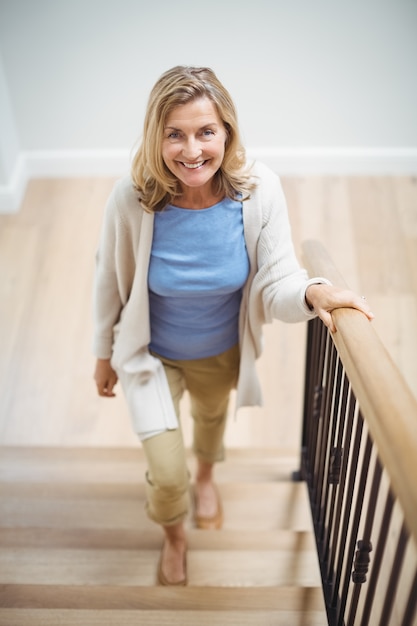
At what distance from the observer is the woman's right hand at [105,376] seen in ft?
6.77

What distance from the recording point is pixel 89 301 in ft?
11.4

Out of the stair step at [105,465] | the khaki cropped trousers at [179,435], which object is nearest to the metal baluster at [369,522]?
the khaki cropped trousers at [179,435]

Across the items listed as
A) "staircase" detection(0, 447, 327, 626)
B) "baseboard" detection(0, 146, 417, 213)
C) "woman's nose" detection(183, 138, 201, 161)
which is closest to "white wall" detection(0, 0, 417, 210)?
"baseboard" detection(0, 146, 417, 213)

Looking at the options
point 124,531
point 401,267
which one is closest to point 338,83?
point 401,267

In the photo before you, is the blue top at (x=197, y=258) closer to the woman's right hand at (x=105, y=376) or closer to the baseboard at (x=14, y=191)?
the woman's right hand at (x=105, y=376)

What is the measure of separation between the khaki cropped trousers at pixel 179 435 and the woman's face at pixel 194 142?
0.56m

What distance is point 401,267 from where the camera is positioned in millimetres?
3566

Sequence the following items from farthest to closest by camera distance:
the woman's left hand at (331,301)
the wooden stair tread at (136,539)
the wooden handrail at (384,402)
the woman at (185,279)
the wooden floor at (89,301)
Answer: the wooden floor at (89,301) → the wooden stair tread at (136,539) → the woman at (185,279) → the woman's left hand at (331,301) → the wooden handrail at (384,402)

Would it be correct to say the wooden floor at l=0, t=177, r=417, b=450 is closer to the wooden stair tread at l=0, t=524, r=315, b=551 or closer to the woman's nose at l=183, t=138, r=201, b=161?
the wooden stair tread at l=0, t=524, r=315, b=551

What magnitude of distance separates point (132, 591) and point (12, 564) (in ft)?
1.39

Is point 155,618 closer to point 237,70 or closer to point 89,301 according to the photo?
point 89,301

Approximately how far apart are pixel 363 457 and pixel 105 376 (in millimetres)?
869

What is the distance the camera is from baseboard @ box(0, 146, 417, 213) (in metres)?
4.04

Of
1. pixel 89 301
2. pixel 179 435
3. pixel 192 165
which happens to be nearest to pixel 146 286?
pixel 192 165
